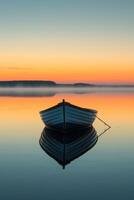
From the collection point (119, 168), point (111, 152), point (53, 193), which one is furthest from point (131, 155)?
point (53, 193)

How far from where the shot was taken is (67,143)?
17.7 m

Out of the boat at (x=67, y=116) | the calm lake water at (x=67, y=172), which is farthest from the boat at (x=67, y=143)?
the boat at (x=67, y=116)

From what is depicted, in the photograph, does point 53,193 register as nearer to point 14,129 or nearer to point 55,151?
point 55,151

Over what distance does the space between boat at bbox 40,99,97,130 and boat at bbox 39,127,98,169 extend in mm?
472

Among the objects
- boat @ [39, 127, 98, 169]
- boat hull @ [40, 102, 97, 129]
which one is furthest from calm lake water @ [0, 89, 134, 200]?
boat hull @ [40, 102, 97, 129]

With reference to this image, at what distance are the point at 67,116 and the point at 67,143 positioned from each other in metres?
2.61

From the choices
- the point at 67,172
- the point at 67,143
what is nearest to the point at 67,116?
the point at 67,143

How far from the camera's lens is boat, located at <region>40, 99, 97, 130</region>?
20016 millimetres

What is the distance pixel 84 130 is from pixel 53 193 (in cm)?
1219

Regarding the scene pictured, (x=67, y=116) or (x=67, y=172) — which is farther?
(x=67, y=116)

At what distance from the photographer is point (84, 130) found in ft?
71.1

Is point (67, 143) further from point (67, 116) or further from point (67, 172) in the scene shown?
point (67, 172)

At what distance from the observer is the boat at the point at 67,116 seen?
65.7 feet

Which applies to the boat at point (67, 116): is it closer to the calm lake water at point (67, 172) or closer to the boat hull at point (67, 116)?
the boat hull at point (67, 116)
